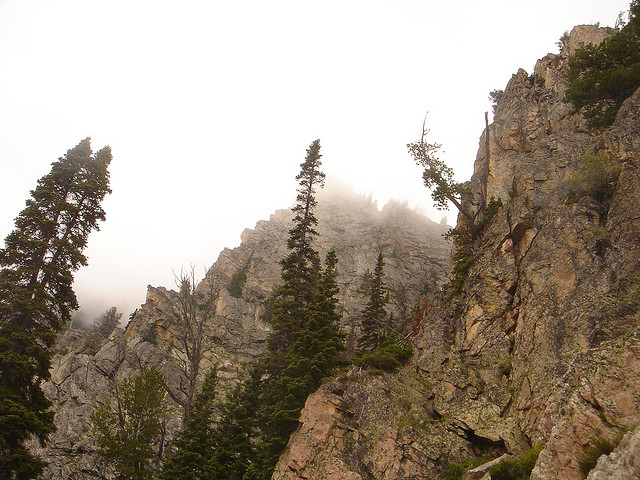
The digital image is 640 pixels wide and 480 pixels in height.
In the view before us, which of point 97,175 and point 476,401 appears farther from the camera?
point 97,175

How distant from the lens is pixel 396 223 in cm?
12525

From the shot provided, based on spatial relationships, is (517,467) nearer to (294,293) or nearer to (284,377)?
(284,377)

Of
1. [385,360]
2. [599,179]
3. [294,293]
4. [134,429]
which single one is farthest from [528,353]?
[134,429]

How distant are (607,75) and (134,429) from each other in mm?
37422

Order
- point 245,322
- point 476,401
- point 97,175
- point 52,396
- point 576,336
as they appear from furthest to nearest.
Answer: point 245,322 < point 52,396 < point 97,175 < point 476,401 < point 576,336

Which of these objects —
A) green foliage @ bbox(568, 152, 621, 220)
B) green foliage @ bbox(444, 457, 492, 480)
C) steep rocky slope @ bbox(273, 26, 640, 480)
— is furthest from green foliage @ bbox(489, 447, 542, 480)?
green foliage @ bbox(568, 152, 621, 220)

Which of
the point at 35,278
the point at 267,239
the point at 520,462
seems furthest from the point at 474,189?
the point at 267,239

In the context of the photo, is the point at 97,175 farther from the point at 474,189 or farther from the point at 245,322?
the point at 245,322

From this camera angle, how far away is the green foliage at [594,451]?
316 inches

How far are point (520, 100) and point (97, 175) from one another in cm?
3748

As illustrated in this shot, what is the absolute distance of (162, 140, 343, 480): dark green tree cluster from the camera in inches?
828

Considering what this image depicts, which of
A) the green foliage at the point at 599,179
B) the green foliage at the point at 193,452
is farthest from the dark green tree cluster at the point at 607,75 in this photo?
the green foliage at the point at 193,452

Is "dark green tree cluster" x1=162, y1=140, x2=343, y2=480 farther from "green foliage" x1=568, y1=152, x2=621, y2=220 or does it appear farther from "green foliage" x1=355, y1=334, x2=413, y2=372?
"green foliage" x1=568, y1=152, x2=621, y2=220

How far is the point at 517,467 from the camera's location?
38.9 ft
